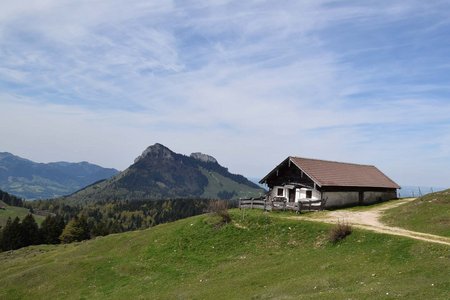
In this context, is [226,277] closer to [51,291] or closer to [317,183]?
[51,291]

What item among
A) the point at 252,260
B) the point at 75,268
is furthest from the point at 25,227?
the point at 252,260

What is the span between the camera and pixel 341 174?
67125 mm

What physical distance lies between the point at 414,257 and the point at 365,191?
127 feet

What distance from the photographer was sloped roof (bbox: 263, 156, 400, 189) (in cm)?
6194

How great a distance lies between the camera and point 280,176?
67.8 m

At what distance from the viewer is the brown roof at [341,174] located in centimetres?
6200

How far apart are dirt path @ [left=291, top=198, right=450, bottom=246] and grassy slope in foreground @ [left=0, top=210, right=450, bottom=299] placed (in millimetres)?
2836

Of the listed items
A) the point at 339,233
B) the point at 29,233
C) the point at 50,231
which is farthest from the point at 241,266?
the point at 50,231

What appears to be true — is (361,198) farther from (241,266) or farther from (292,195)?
(241,266)

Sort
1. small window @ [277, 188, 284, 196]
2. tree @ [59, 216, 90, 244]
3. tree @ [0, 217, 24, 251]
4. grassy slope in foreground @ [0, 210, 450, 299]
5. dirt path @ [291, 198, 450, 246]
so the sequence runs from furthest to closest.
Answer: tree @ [59, 216, 90, 244] < tree @ [0, 217, 24, 251] < small window @ [277, 188, 284, 196] < dirt path @ [291, 198, 450, 246] < grassy slope in foreground @ [0, 210, 450, 299]

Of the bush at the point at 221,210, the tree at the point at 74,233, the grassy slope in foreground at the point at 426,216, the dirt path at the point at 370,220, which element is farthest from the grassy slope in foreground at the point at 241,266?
the tree at the point at 74,233

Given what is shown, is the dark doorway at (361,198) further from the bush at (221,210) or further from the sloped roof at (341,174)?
the bush at (221,210)

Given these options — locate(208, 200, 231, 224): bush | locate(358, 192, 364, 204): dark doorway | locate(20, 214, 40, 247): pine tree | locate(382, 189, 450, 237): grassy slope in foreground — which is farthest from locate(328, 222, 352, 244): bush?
locate(20, 214, 40, 247): pine tree

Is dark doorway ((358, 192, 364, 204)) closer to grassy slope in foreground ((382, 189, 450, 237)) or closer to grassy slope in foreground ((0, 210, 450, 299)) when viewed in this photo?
grassy slope in foreground ((382, 189, 450, 237))
